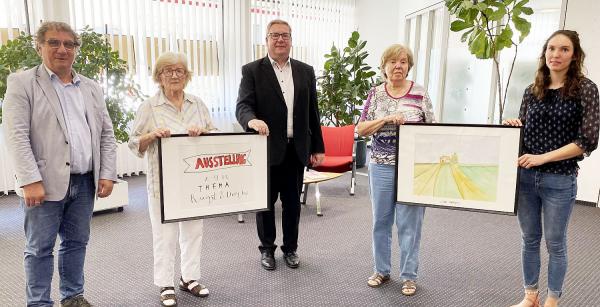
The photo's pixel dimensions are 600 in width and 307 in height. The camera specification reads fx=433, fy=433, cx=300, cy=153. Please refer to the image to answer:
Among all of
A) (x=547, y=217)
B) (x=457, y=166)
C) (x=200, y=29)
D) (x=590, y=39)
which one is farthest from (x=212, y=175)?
(x=590, y=39)

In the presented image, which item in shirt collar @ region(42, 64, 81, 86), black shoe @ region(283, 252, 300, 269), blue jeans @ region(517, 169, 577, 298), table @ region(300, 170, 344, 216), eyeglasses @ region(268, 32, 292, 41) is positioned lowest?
black shoe @ region(283, 252, 300, 269)

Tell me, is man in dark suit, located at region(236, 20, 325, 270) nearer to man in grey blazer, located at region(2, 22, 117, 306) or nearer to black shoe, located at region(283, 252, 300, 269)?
black shoe, located at region(283, 252, 300, 269)

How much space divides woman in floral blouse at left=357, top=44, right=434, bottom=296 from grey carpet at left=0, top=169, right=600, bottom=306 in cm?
34

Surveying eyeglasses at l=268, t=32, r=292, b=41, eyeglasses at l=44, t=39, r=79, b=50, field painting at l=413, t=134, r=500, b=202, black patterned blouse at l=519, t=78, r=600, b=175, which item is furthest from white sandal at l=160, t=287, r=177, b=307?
black patterned blouse at l=519, t=78, r=600, b=175

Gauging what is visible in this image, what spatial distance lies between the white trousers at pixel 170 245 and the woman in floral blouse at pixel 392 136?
113 centimetres

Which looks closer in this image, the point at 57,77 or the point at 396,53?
the point at 57,77

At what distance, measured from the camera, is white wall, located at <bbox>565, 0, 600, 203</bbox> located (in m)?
4.75

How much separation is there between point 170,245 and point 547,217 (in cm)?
208

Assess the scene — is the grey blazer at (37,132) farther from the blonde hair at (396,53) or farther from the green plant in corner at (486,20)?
the green plant in corner at (486,20)

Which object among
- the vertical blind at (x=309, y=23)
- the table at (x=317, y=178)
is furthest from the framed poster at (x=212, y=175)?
the vertical blind at (x=309, y=23)

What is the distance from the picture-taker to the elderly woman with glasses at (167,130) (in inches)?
93.0

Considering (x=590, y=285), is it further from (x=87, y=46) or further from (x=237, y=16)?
(x=237, y=16)

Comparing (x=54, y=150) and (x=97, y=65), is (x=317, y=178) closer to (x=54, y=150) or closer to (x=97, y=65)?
(x=97, y=65)

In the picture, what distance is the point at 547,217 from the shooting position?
89.4 inches
